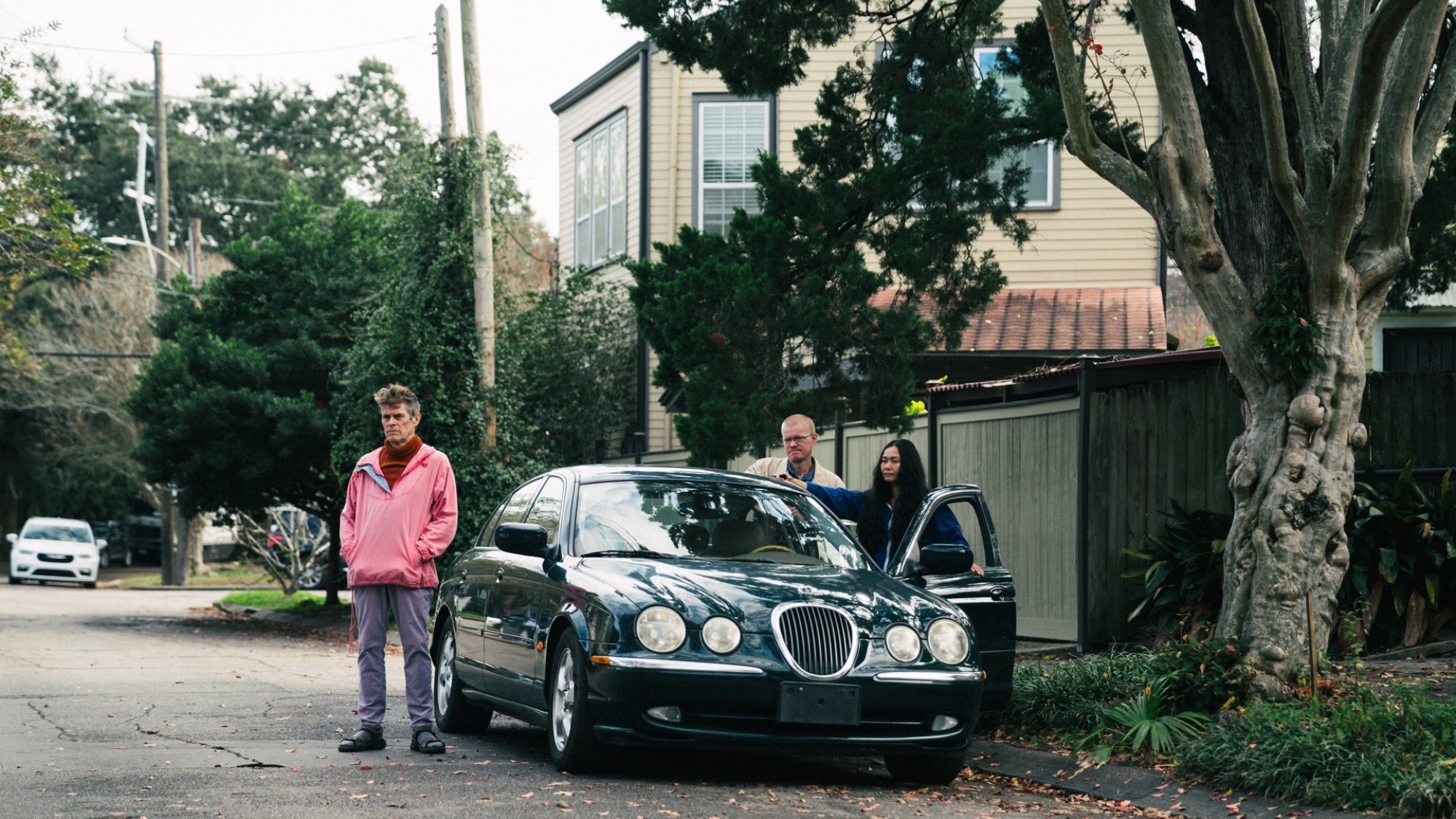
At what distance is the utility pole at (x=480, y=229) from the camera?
2111cm

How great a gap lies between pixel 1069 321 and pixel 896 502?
478 inches

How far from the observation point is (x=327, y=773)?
26.2 feet

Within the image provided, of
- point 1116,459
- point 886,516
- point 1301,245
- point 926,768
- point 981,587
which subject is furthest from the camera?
point 1116,459

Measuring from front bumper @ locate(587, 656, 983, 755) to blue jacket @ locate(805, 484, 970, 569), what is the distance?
1457mm

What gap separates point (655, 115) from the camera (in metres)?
25.3

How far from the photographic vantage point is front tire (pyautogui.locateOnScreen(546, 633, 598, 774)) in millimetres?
7734

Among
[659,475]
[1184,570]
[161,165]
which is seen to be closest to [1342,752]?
[659,475]

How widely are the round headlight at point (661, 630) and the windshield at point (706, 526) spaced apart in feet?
2.88

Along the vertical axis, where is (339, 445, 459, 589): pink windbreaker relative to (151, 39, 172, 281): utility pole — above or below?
below

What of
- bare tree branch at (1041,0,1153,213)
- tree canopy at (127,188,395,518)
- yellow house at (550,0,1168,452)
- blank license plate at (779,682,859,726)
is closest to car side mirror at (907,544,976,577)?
blank license plate at (779,682,859,726)

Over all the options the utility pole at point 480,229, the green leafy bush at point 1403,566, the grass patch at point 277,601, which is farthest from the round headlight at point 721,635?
the grass patch at point 277,601

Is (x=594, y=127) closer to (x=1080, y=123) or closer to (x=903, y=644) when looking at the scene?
(x=1080, y=123)

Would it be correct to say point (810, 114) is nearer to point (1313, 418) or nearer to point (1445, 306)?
point (1445, 306)

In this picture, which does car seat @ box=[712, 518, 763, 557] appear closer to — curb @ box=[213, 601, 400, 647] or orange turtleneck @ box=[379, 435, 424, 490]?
orange turtleneck @ box=[379, 435, 424, 490]
